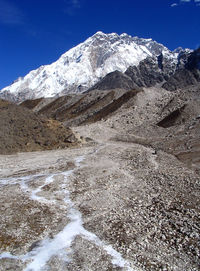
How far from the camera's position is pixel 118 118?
7506 centimetres

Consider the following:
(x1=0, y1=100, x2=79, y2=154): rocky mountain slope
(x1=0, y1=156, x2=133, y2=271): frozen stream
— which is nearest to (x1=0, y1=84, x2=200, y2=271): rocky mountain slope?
(x1=0, y1=156, x2=133, y2=271): frozen stream

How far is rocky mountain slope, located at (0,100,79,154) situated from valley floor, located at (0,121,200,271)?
1299cm

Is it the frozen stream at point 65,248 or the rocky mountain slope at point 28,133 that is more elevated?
the rocky mountain slope at point 28,133

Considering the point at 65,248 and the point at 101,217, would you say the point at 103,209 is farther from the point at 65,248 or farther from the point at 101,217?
the point at 65,248

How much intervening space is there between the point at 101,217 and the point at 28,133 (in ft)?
109

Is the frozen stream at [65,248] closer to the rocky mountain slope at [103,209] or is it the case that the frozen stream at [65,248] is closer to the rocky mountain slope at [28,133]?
the rocky mountain slope at [103,209]

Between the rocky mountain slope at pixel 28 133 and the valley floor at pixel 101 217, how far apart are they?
13.0 meters

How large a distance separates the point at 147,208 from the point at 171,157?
17368mm

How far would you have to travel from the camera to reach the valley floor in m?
13.6

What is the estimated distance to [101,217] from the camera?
18.1 metres

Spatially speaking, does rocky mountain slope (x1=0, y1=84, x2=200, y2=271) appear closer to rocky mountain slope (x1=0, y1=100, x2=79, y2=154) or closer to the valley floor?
the valley floor

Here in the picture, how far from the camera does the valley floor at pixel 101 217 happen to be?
13.6 m

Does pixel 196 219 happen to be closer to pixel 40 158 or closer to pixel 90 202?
pixel 90 202

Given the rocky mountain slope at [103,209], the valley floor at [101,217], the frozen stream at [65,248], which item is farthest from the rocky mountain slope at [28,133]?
the frozen stream at [65,248]
